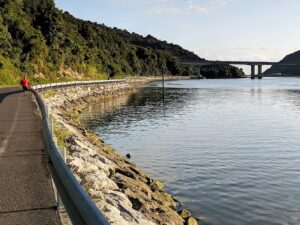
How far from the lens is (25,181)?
954 cm

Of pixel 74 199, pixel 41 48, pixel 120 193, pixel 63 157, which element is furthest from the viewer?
pixel 41 48

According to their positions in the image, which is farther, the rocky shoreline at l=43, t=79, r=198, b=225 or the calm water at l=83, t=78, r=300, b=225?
the calm water at l=83, t=78, r=300, b=225

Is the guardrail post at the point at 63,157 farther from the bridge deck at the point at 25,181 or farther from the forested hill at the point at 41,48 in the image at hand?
the forested hill at the point at 41,48

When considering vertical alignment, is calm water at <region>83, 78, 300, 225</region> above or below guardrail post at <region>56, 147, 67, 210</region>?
below

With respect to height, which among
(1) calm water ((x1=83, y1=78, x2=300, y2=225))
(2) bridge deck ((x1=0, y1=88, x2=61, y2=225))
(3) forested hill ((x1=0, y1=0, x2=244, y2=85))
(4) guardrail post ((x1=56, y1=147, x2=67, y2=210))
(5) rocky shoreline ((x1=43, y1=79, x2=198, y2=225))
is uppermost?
(3) forested hill ((x1=0, y1=0, x2=244, y2=85))

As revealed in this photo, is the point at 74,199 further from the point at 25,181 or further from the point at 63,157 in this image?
the point at 25,181

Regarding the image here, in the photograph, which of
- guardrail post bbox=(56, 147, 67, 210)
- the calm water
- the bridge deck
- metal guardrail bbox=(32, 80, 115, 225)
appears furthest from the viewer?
the calm water

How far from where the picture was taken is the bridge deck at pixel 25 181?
7.41m

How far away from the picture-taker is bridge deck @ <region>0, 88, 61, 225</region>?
24.3 ft

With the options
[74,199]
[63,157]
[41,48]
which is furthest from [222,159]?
[41,48]

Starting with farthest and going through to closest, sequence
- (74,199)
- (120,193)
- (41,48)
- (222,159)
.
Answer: (41,48), (222,159), (120,193), (74,199)

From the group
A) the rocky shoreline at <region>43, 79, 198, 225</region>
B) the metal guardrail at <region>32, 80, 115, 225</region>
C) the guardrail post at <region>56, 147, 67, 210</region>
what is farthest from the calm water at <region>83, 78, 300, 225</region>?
the metal guardrail at <region>32, 80, 115, 225</region>

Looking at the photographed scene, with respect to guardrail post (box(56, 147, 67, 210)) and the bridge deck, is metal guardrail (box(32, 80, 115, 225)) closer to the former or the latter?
guardrail post (box(56, 147, 67, 210))

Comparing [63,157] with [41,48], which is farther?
[41,48]
